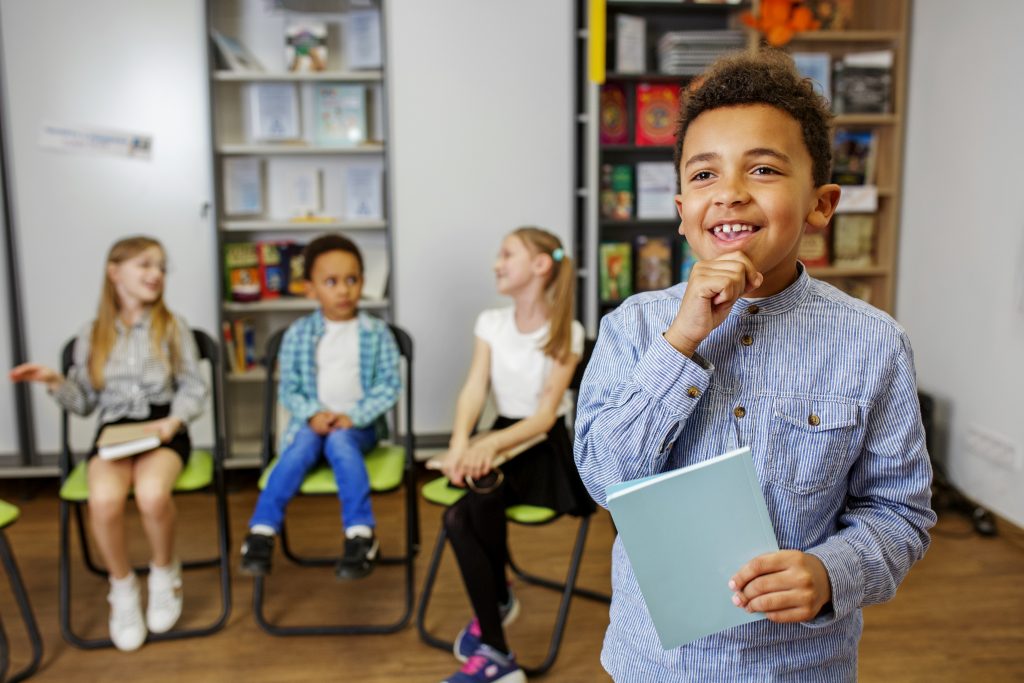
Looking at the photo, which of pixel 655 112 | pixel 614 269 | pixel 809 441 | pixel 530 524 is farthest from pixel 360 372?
pixel 655 112

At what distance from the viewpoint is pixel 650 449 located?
35.3 inches

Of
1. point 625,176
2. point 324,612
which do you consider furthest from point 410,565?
point 625,176

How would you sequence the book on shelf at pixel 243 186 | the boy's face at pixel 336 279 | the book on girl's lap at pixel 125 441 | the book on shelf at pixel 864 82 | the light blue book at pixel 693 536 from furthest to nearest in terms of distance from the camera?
the book on shelf at pixel 243 186
the book on shelf at pixel 864 82
the boy's face at pixel 336 279
the book on girl's lap at pixel 125 441
the light blue book at pixel 693 536

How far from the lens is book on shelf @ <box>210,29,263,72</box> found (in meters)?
3.42

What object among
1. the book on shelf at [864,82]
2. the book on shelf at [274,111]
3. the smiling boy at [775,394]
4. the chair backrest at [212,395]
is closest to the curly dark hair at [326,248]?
the chair backrest at [212,395]

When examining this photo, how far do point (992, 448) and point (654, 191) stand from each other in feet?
5.62

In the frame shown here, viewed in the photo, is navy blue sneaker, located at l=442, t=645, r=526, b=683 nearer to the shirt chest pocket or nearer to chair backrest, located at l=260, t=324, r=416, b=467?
chair backrest, located at l=260, t=324, r=416, b=467

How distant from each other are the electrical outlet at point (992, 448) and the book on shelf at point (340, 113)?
276cm

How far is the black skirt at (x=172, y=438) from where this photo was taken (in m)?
2.42

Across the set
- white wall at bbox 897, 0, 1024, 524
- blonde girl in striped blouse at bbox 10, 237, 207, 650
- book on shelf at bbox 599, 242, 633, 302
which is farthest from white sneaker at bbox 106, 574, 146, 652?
white wall at bbox 897, 0, 1024, 524

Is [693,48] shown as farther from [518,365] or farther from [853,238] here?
[518,365]

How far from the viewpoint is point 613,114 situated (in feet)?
12.5

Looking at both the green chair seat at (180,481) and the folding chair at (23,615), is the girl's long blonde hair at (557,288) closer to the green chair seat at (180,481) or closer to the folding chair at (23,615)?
the green chair seat at (180,481)

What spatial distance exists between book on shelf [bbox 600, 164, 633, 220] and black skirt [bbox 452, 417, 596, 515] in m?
1.86
